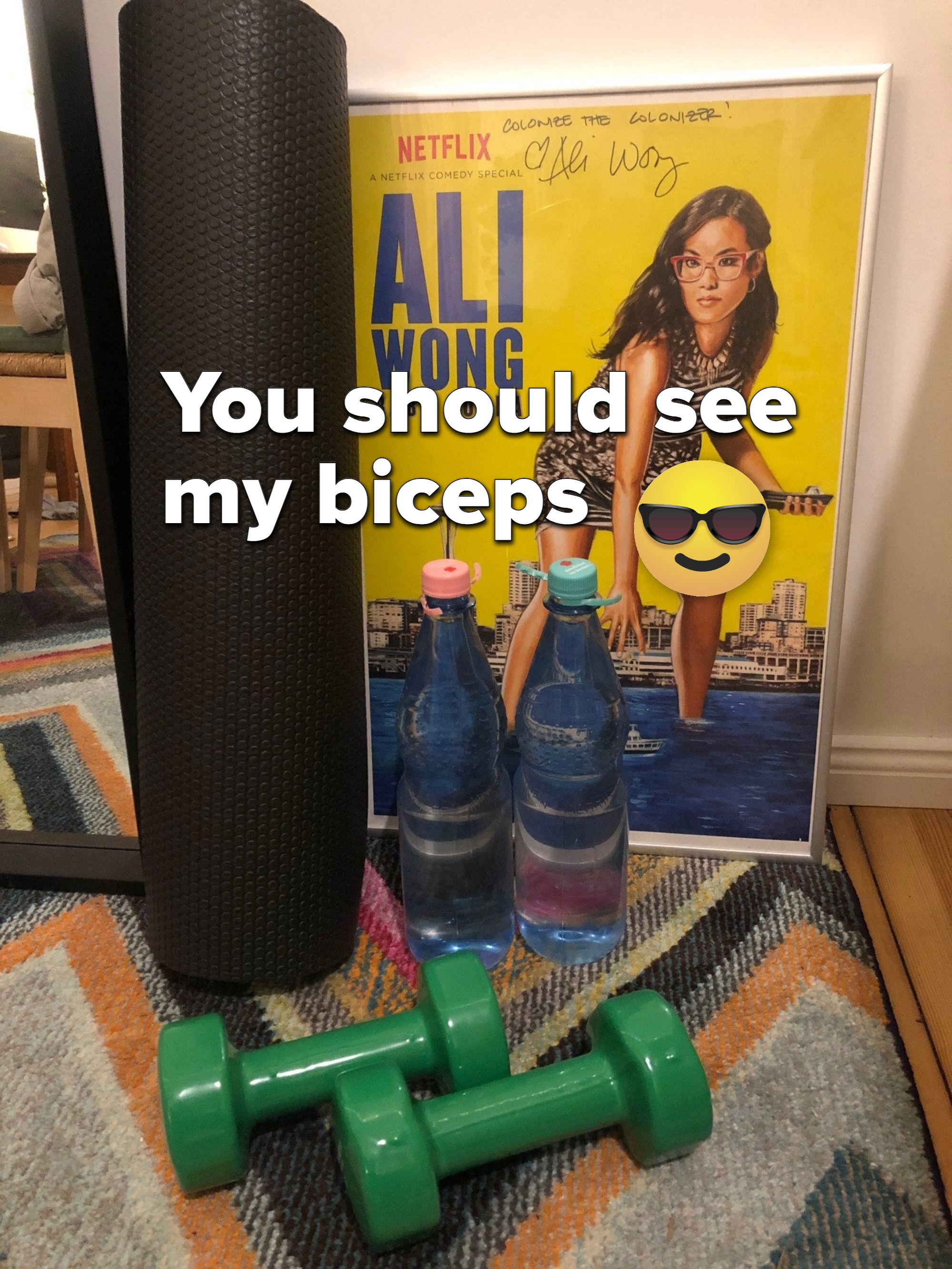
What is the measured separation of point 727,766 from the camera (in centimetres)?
93

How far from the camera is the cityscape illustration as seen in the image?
892mm

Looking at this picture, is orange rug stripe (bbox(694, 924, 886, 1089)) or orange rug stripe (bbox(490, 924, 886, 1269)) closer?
orange rug stripe (bbox(490, 924, 886, 1269))

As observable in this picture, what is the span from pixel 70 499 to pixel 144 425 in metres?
0.32

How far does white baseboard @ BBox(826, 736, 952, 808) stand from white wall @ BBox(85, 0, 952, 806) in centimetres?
15

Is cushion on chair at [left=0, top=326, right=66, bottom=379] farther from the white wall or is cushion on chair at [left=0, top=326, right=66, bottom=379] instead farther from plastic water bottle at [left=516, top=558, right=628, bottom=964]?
plastic water bottle at [left=516, top=558, right=628, bottom=964]

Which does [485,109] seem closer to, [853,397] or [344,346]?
[344,346]

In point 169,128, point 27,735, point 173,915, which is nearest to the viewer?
point 169,128

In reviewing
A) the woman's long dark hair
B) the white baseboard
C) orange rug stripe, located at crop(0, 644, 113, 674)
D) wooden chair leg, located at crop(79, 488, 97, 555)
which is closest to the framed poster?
the woman's long dark hair

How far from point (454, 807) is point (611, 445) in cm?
38

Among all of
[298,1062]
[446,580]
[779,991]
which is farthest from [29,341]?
[779,991]

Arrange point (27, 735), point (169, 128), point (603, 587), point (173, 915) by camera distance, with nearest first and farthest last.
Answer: point (169, 128) → point (173, 915) → point (603, 587) → point (27, 735)

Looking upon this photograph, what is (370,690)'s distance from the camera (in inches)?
38.2

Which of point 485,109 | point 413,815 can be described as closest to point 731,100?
point 485,109
